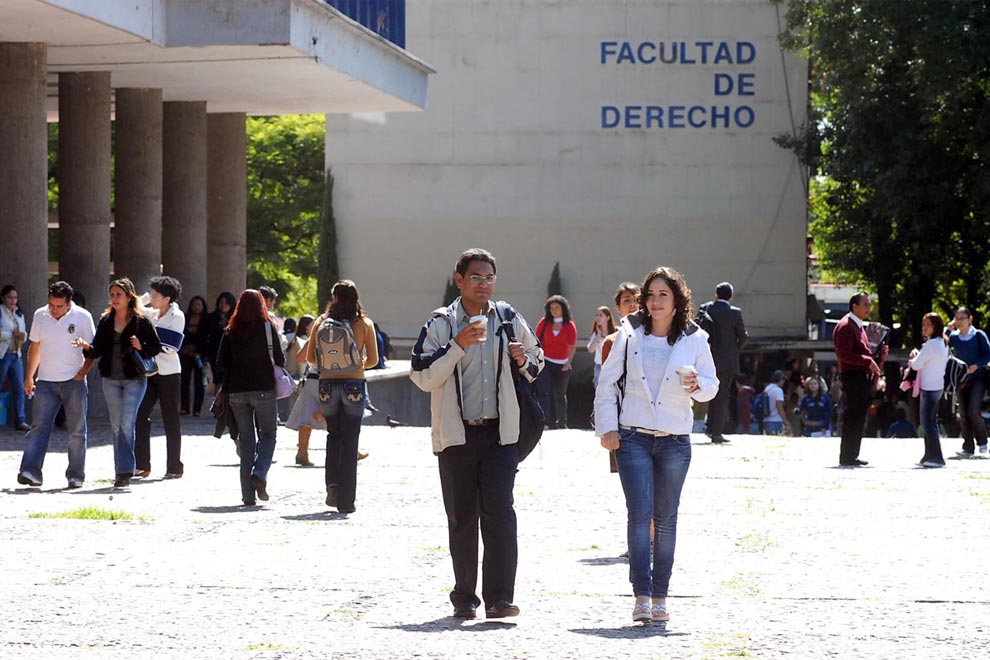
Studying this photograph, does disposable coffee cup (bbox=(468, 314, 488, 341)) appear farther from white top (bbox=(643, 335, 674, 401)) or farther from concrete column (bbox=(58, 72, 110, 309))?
concrete column (bbox=(58, 72, 110, 309))

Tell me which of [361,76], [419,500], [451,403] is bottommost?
[419,500]

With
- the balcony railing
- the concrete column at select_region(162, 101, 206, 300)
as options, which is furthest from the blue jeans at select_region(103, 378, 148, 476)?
the concrete column at select_region(162, 101, 206, 300)

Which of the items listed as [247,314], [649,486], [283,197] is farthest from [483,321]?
[283,197]

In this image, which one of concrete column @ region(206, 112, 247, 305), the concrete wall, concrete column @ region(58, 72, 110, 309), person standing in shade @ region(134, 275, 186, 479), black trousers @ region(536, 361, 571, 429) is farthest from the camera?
the concrete wall

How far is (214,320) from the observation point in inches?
914

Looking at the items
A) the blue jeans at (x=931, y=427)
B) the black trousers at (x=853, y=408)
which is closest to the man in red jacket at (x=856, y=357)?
the black trousers at (x=853, y=408)

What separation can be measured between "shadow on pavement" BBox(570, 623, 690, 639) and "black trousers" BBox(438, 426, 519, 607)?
1.56 feet

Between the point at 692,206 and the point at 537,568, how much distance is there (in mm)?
37788

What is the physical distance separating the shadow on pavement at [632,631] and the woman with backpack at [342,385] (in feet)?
16.6

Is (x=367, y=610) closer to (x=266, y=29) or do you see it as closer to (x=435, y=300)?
(x=266, y=29)

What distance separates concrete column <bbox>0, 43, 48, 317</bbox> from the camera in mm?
21750

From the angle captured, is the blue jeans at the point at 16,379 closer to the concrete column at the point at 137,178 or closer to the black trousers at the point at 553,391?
the concrete column at the point at 137,178

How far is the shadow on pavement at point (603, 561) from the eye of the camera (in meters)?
10.3

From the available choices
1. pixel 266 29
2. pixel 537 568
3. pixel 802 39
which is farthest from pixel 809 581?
pixel 802 39
